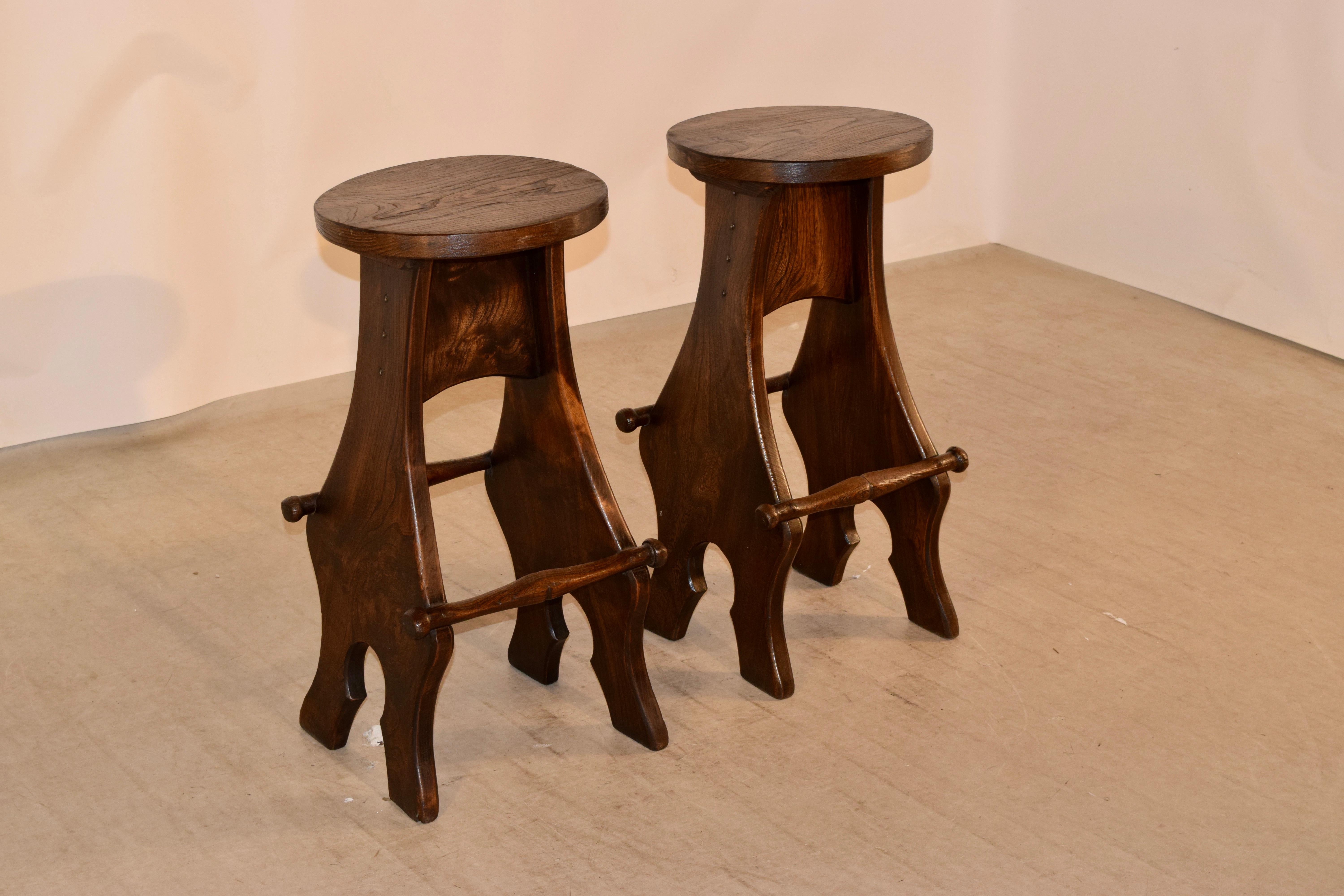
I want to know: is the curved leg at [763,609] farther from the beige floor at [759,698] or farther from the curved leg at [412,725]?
the curved leg at [412,725]

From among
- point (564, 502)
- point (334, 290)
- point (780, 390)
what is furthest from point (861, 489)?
point (334, 290)

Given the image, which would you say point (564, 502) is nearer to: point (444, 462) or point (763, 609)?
point (444, 462)

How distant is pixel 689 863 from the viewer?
186 cm

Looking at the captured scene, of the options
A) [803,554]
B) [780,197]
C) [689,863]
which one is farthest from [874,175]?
[689,863]

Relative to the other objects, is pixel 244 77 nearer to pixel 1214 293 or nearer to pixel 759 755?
pixel 759 755

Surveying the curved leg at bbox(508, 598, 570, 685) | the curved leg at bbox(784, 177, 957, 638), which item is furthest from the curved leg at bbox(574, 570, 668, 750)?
the curved leg at bbox(784, 177, 957, 638)

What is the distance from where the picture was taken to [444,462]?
218cm

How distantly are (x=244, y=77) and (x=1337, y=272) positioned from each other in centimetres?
294

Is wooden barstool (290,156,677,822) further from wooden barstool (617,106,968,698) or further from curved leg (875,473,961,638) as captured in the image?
curved leg (875,473,961,638)

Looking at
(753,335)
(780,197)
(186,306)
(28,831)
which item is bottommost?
(28,831)

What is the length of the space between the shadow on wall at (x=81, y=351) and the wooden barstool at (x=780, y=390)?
1.52 m

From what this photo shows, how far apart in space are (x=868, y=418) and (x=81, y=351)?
76.2 inches

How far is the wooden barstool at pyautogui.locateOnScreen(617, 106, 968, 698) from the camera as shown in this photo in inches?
83.9

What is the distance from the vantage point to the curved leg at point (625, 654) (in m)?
2.05
